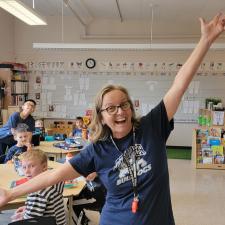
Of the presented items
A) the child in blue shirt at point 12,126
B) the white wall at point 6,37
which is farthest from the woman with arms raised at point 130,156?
the white wall at point 6,37

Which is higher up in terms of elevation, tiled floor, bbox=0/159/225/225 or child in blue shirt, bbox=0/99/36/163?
child in blue shirt, bbox=0/99/36/163

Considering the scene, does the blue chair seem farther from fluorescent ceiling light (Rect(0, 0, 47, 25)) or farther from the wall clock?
the wall clock

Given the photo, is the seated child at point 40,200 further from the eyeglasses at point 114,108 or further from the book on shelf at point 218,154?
the book on shelf at point 218,154

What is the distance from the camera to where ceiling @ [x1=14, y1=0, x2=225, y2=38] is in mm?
6430

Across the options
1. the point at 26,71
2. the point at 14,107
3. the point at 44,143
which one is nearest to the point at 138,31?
the point at 26,71

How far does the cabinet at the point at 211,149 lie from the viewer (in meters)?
6.24

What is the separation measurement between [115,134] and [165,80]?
6.73m

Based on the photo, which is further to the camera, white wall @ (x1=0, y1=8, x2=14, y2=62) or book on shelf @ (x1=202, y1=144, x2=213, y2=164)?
white wall @ (x1=0, y1=8, x2=14, y2=62)

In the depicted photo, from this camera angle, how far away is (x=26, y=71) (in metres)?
8.04

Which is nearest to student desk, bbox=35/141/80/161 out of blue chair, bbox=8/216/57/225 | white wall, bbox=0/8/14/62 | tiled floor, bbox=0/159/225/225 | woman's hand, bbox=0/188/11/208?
tiled floor, bbox=0/159/225/225

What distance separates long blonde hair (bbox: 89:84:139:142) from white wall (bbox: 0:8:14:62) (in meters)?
6.80

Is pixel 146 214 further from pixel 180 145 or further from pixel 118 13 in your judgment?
pixel 180 145

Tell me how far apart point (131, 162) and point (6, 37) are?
24.0 feet

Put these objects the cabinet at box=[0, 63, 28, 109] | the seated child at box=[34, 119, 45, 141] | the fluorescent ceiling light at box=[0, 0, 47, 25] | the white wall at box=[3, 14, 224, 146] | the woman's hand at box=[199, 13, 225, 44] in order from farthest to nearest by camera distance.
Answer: the white wall at box=[3, 14, 224, 146]
the cabinet at box=[0, 63, 28, 109]
the seated child at box=[34, 119, 45, 141]
the fluorescent ceiling light at box=[0, 0, 47, 25]
the woman's hand at box=[199, 13, 225, 44]
